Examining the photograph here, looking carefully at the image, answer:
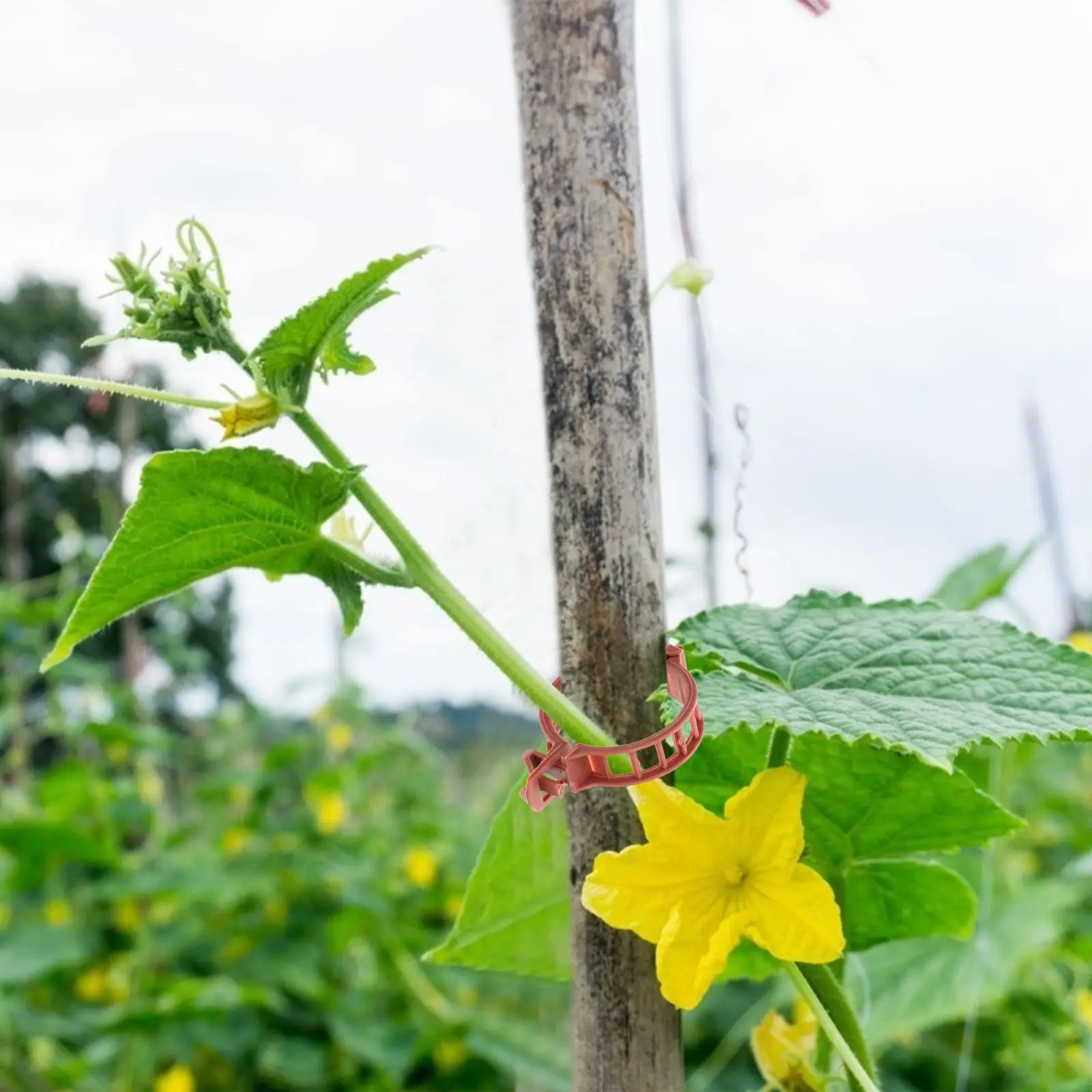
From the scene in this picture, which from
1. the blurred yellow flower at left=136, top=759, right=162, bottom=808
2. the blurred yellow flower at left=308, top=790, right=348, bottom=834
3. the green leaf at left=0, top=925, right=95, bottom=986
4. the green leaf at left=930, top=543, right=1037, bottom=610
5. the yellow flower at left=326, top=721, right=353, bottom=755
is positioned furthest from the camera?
the yellow flower at left=326, top=721, right=353, bottom=755

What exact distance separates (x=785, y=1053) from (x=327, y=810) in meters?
1.52

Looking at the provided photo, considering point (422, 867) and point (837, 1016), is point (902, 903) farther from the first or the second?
point (422, 867)

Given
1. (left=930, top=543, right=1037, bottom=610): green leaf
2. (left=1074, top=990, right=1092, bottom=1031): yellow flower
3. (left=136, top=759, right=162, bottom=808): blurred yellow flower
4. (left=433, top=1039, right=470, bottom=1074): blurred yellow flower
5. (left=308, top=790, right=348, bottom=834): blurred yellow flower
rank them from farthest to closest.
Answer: (left=308, top=790, right=348, bottom=834): blurred yellow flower < (left=136, top=759, right=162, bottom=808): blurred yellow flower < (left=433, top=1039, right=470, bottom=1074): blurred yellow flower < (left=1074, top=990, right=1092, bottom=1031): yellow flower < (left=930, top=543, right=1037, bottom=610): green leaf

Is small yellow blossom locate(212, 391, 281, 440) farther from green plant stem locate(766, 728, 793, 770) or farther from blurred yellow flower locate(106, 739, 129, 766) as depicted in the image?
blurred yellow flower locate(106, 739, 129, 766)

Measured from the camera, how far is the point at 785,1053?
0.36 metres

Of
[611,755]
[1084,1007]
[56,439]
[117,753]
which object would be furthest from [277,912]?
[56,439]

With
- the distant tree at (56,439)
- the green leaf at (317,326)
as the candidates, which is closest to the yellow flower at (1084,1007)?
the green leaf at (317,326)

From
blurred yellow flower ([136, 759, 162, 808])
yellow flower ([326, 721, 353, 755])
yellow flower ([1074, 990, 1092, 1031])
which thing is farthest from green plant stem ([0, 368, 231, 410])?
yellow flower ([326, 721, 353, 755])

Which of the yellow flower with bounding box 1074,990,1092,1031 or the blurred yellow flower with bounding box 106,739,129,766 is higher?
the blurred yellow flower with bounding box 106,739,129,766

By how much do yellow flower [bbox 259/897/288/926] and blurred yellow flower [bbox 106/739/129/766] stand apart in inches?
11.6

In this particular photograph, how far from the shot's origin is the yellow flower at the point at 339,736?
2062 mm

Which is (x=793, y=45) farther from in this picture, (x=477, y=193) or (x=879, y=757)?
(x=879, y=757)

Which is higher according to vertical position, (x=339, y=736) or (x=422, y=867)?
(x=339, y=736)

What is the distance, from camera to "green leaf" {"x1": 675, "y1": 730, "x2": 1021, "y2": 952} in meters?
0.35
